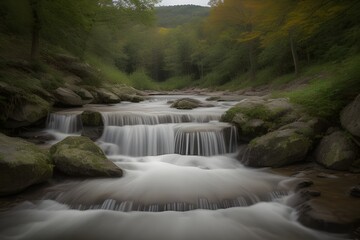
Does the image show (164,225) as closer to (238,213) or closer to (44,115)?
(238,213)

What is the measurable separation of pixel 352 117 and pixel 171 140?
4559 millimetres

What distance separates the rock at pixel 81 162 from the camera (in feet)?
19.1

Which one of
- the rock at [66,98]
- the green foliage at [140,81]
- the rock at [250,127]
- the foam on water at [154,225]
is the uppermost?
the green foliage at [140,81]

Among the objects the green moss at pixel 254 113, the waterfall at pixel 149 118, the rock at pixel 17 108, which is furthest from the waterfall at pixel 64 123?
the green moss at pixel 254 113

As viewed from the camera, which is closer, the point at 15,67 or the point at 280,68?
the point at 15,67

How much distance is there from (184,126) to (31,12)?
8352 mm

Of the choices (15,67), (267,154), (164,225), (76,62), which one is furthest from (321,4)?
(76,62)

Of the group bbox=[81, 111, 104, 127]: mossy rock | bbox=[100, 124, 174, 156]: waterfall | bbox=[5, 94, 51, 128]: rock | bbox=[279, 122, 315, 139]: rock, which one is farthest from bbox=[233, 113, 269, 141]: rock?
bbox=[5, 94, 51, 128]: rock

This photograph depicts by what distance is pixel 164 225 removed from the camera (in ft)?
14.1

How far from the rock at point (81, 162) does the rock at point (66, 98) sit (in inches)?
205

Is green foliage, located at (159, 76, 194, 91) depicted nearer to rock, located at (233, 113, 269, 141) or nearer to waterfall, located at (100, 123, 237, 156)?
waterfall, located at (100, 123, 237, 156)

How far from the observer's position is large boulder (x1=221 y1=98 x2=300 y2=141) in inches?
301

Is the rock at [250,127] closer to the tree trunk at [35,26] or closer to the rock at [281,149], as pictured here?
the rock at [281,149]

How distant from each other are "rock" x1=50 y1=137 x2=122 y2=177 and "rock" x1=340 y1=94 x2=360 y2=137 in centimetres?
515
